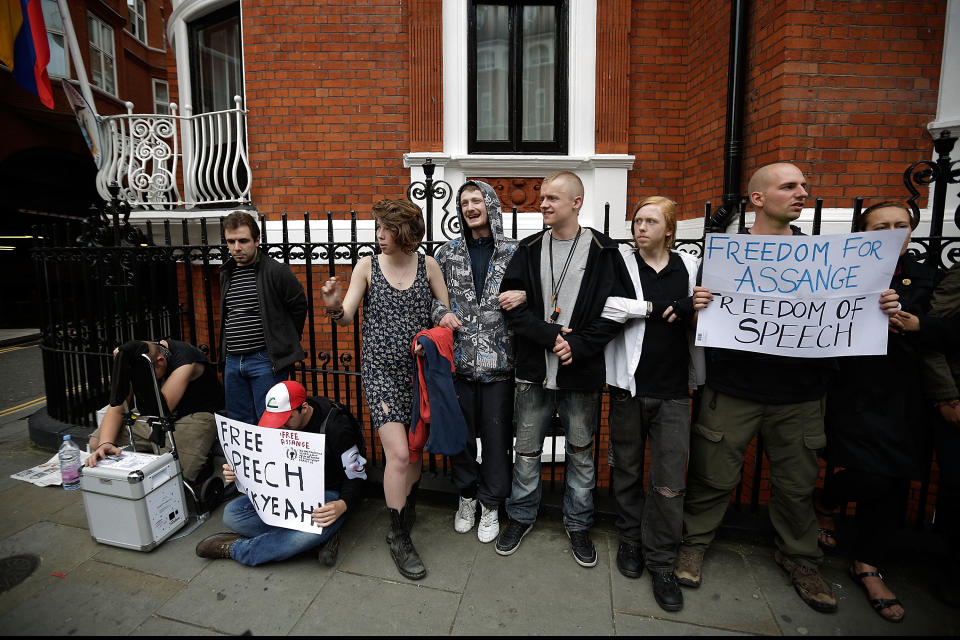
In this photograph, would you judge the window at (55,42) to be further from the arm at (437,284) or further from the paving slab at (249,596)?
the paving slab at (249,596)

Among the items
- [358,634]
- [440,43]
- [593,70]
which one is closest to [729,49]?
[593,70]

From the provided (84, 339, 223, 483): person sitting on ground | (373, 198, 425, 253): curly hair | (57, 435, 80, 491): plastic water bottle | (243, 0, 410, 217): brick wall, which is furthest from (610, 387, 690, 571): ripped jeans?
(243, 0, 410, 217): brick wall

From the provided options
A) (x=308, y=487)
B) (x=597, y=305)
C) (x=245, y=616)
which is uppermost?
(x=597, y=305)

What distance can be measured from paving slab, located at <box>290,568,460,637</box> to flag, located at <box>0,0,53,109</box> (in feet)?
25.7

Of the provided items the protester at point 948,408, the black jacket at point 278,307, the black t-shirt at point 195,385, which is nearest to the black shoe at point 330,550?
A: the black jacket at point 278,307

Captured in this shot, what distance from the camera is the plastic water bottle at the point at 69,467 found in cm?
365

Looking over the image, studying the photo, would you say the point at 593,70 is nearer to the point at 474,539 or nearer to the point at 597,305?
the point at 597,305

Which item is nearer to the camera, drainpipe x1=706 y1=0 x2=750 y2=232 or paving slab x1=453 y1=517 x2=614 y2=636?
paving slab x1=453 y1=517 x2=614 y2=636

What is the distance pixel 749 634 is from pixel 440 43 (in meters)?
→ 6.13

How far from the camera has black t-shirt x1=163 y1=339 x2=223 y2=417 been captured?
348 centimetres

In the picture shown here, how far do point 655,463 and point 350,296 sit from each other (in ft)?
6.41

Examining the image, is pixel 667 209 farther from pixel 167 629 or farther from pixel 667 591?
pixel 167 629

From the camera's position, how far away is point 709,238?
244 centimetres

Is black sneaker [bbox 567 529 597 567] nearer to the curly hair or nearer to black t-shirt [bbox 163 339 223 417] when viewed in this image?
the curly hair
